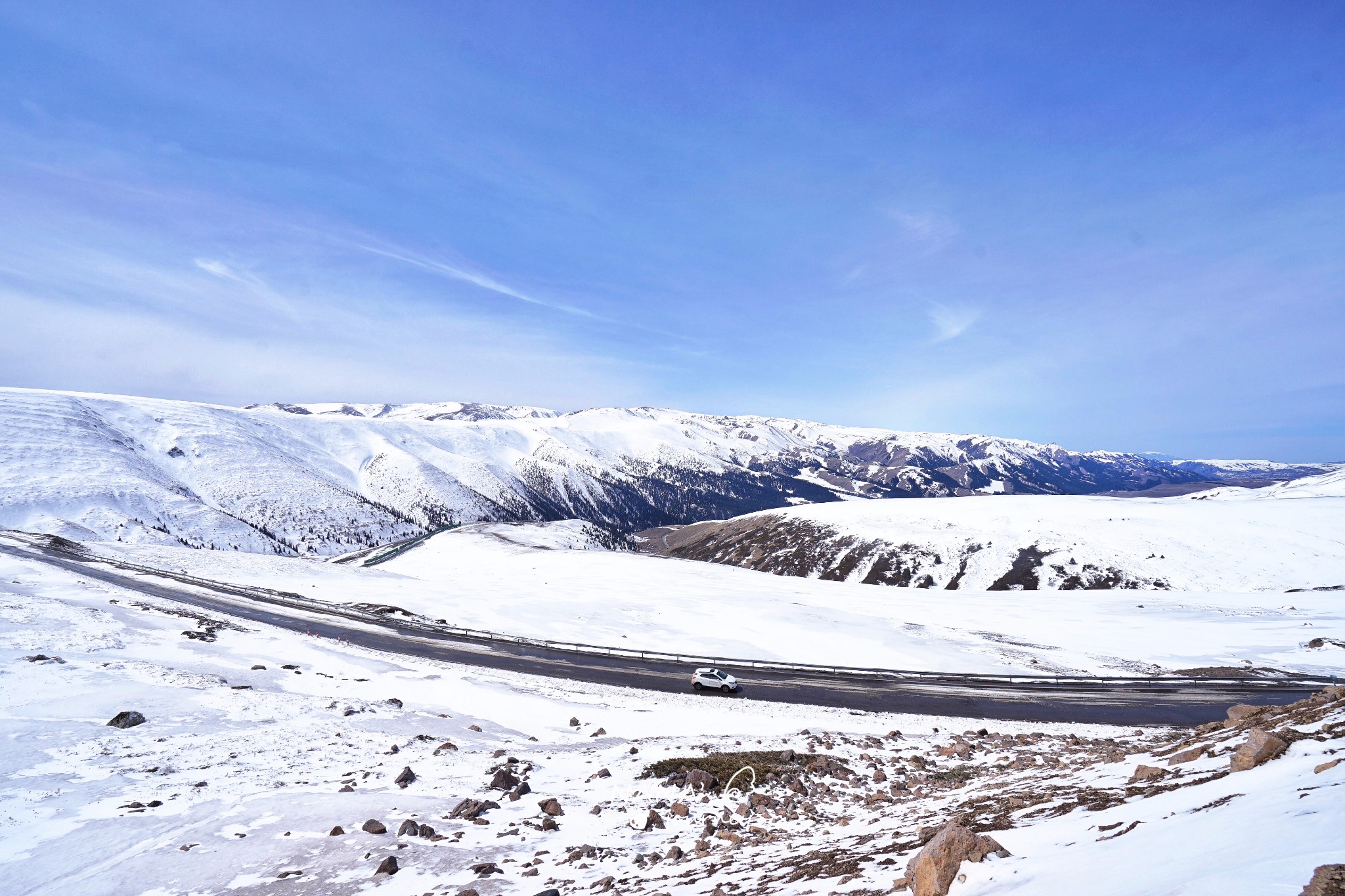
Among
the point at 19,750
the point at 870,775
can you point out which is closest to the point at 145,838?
the point at 19,750

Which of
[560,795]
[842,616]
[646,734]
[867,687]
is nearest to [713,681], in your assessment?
[867,687]

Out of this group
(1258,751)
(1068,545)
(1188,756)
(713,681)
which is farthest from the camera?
(1068,545)

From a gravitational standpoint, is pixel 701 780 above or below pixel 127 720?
above

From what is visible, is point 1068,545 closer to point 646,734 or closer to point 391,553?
point 646,734

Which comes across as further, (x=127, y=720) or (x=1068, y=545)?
(x=1068, y=545)

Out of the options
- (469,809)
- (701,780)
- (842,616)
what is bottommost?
(469,809)

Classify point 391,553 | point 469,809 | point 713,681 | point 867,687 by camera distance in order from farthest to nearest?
point 391,553
point 867,687
point 713,681
point 469,809

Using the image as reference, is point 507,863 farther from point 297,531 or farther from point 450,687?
point 297,531

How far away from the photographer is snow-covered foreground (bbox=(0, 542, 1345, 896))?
22.1 ft

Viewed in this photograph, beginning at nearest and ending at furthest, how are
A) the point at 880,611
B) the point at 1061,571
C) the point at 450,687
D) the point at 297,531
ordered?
1. the point at 450,687
2. the point at 880,611
3. the point at 1061,571
4. the point at 297,531

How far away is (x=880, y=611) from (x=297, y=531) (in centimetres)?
15239

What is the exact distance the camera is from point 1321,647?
138 feet

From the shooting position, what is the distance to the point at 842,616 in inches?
2041

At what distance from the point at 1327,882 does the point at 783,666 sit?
36883 millimetres
